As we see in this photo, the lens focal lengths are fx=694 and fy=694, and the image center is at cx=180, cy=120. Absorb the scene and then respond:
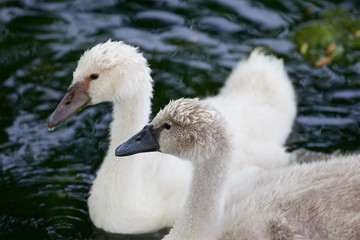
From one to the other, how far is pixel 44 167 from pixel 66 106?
1275 mm

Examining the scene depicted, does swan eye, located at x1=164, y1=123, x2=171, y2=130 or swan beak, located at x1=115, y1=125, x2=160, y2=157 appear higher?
swan eye, located at x1=164, y1=123, x2=171, y2=130

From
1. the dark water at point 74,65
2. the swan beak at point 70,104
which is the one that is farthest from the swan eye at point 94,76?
the dark water at point 74,65

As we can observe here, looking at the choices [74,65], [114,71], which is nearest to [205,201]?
[114,71]

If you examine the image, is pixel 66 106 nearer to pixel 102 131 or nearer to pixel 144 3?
pixel 102 131

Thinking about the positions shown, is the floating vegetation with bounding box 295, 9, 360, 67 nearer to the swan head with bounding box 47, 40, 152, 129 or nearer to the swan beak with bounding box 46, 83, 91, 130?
the swan head with bounding box 47, 40, 152, 129

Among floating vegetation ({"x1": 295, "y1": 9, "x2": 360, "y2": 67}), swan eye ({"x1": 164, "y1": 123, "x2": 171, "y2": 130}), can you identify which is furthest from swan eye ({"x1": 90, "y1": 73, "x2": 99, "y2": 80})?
floating vegetation ({"x1": 295, "y1": 9, "x2": 360, "y2": 67})

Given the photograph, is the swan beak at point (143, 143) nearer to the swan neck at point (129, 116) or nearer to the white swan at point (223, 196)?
A: the white swan at point (223, 196)

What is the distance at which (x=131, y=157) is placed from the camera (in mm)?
6117

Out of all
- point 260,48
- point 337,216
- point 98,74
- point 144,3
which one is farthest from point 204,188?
point 144,3

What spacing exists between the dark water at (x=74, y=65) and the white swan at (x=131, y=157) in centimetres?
25

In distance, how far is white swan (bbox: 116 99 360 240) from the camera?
5.17 m

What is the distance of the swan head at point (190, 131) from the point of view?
5133 mm

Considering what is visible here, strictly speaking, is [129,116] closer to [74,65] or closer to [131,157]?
[131,157]

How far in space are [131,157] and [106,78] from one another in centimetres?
73
